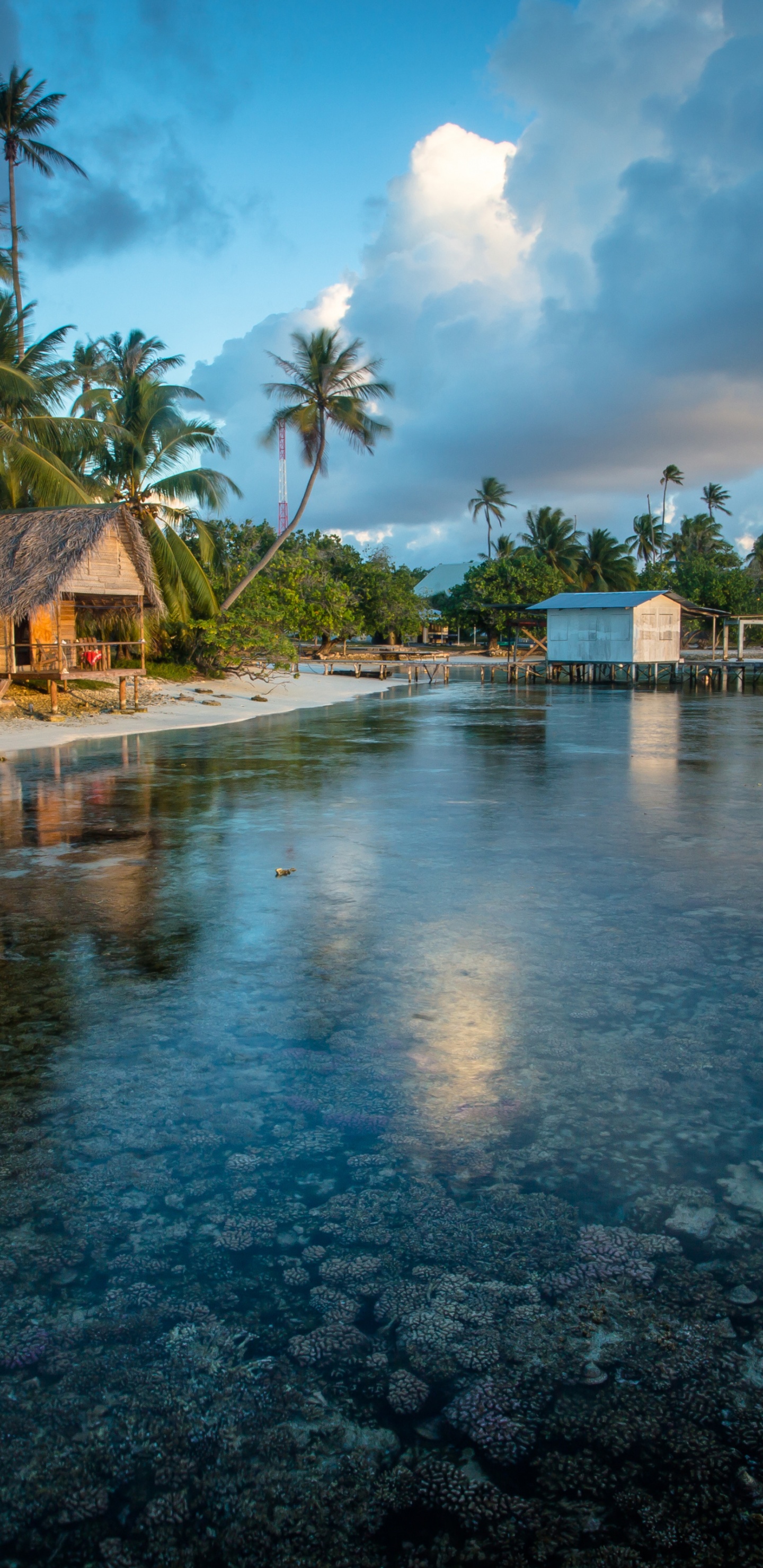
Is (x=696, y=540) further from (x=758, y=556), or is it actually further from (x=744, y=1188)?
(x=744, y=1188)

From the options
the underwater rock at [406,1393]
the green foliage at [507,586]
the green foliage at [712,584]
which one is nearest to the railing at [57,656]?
the underwater rock at [406,1393]

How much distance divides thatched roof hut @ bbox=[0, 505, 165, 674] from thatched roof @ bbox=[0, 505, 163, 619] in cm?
2

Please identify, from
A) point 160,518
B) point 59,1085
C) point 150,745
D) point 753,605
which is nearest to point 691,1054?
point 59,1085

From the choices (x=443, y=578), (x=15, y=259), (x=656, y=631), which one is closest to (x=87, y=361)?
(x=15, y=259)

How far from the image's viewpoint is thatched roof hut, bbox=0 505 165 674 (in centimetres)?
2048

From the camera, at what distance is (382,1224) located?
121 inches

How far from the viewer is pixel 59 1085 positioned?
4.08 metres

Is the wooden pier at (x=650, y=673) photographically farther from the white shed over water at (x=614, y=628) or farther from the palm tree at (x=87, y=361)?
the palm tree at (x=87, y=361)

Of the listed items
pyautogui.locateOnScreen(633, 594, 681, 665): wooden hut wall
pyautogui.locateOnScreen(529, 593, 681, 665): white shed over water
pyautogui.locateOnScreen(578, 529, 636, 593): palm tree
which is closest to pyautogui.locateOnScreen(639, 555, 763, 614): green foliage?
pyautogui.locateOnScreen(578, 529, 636, 593): palm tree

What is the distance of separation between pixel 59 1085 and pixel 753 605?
63.5 m

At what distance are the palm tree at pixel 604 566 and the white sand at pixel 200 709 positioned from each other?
2814 centimetres

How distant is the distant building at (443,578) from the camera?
9575 centimetres

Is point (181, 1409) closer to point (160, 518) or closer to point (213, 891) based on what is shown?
point (213, 891)

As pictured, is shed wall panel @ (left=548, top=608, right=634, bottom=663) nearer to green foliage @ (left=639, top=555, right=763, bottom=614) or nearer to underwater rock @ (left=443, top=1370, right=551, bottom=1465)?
green foliage @ (left=639, top=555, right=763, bottom=614)
